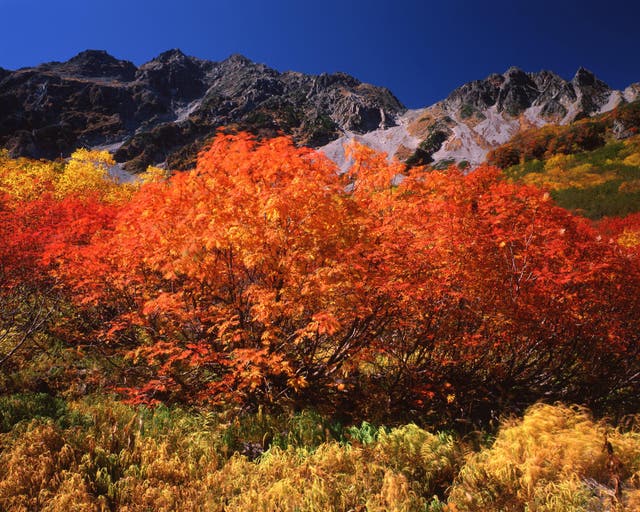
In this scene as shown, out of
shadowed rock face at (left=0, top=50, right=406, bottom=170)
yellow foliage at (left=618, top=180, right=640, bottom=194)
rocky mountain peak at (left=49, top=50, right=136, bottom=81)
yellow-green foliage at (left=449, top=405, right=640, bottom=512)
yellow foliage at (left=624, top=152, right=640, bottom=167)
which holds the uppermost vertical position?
rocky mountain peak at (left=49, top=50, right=136, bottom=81)

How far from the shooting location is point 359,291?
237 inches

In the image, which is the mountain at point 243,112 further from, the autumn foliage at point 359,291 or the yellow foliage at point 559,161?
the autumn foliage at point 359,291

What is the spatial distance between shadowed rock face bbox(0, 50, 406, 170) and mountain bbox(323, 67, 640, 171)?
19326mm

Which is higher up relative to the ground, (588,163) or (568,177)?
(588,163)

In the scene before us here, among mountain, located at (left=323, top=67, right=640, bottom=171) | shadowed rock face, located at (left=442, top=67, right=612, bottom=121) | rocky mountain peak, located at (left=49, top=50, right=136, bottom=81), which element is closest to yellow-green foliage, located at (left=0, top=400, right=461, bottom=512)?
mountain, located at (left=323, top=67, right=640, bottom=171)

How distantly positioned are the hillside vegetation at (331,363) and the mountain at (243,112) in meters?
101

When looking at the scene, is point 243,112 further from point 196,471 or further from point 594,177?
point 196,471

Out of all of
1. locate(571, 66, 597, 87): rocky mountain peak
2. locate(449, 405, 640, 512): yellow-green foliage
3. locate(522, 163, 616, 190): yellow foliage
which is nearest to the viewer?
locate(449, 405, 640, 512): yellow-green foliage

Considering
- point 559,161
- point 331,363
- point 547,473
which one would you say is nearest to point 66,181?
point 331,363

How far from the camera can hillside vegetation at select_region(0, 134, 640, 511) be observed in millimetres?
4605

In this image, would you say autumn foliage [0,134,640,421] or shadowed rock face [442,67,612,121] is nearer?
autumn foliage [0,134,640,421]

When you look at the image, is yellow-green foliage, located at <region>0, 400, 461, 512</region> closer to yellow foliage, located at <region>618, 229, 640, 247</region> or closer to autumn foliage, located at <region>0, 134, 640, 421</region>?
autumn foliage, located at <region>0, 134, 640, 421</region>

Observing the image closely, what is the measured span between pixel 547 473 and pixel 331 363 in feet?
12.1

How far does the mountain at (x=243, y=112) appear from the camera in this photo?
126 m
